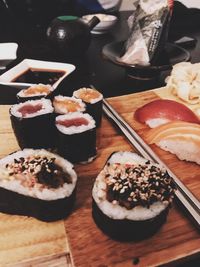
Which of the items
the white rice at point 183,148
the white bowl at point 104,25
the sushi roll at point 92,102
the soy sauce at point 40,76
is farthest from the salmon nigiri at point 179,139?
the white bowl at point 104,25

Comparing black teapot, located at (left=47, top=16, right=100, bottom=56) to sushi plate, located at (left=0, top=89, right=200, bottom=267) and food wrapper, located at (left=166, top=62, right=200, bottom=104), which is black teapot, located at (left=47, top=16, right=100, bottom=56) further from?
sushi plate, located at (left=0, top=89, right=200, bottom=267)

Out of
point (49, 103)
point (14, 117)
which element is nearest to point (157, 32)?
point (49, 103)

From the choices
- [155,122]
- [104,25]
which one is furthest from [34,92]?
[104,25]

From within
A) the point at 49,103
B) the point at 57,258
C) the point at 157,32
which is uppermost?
the point at 157,32

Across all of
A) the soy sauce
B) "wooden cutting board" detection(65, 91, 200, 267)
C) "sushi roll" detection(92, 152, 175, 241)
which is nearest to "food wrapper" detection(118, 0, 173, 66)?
the soy sauce

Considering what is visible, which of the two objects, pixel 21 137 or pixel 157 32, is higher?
pixel 157 32

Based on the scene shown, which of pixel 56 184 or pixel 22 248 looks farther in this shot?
pixel 56 184

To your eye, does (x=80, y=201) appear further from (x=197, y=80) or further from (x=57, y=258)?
(x=197, y=80)
